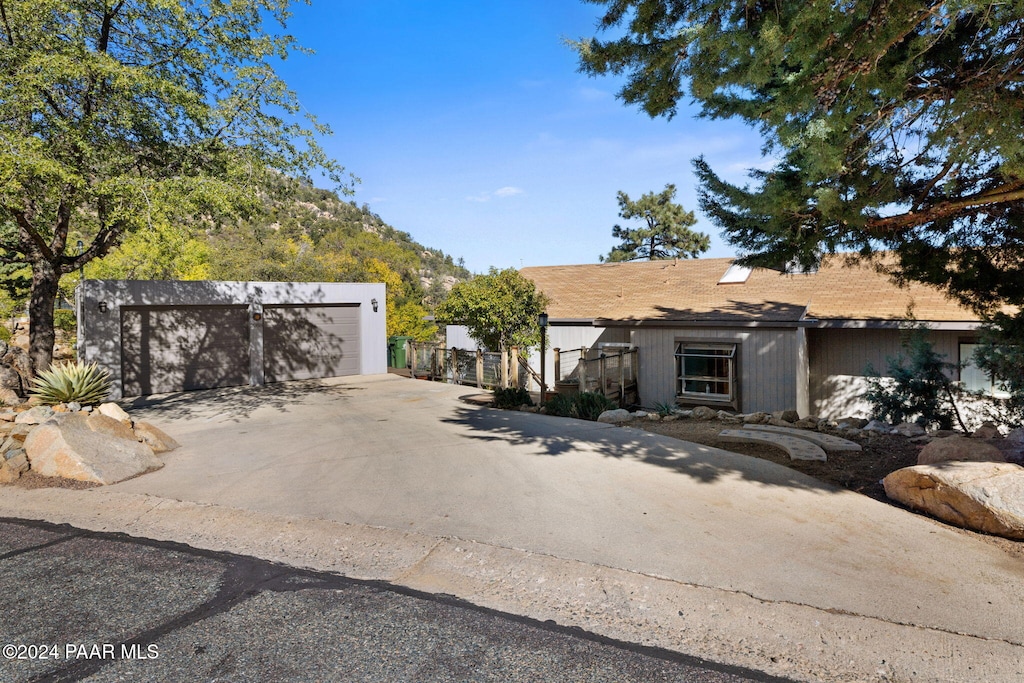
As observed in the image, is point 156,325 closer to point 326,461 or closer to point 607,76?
point 326,461

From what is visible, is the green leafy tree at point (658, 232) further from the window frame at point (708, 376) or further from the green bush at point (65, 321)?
the green bush at point (65, 321)

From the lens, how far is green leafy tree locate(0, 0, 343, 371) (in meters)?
9.64

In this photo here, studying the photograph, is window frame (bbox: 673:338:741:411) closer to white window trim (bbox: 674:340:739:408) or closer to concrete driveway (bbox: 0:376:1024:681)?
white window trim (bbox: 674:340:739:408)

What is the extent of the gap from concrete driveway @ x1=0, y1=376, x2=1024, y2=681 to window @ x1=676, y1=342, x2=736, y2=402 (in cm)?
672

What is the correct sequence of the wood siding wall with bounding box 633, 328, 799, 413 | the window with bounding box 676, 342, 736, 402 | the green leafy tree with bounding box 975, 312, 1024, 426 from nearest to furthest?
1. the green leafy tree with bounding box 975, 312, 1024, 426
2. the wood siding wall with bounding box 633, 328, 799, 413
3. the window with bounding box 676, 342, 736, 402

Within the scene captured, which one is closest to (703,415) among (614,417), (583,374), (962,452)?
(614,417)

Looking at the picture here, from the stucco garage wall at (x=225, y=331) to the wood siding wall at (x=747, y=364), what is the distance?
8804mm

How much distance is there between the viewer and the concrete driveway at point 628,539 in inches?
141

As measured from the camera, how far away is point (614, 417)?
11422mm

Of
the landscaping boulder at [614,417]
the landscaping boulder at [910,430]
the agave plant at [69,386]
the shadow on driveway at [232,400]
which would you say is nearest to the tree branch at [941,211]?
the landscaping boulder at [910,430]

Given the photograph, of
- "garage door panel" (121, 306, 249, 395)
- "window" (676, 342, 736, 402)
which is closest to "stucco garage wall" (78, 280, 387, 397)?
"garage door panel" (121, 306, 249, 395)

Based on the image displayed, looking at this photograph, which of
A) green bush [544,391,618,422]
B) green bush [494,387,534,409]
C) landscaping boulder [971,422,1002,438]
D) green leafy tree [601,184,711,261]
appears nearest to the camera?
landscaping boulder [971,422,1002,438]

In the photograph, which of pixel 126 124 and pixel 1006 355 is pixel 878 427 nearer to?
pixel 1006 355

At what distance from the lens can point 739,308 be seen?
15.5 metres
